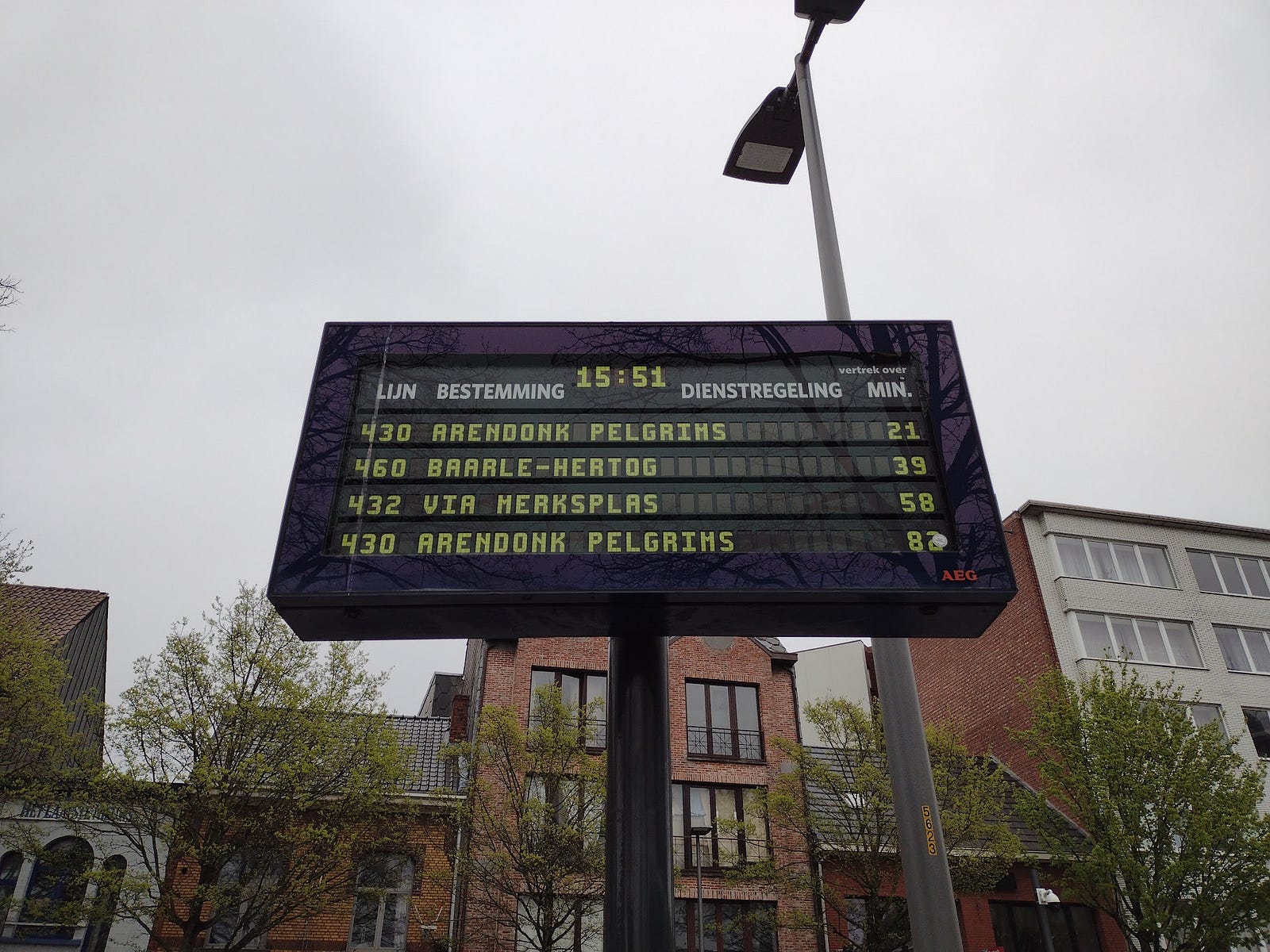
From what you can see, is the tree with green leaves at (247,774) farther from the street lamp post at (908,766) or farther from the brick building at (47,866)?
the street lamp post at (908,766)

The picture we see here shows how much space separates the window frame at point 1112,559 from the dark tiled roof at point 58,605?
3087cm

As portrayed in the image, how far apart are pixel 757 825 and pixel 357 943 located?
1070cm

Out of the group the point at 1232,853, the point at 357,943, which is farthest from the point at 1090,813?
the point at 357,943

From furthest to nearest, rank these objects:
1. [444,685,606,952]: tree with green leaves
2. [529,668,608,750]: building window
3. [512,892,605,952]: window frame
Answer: [529,668,608,750]: building window
[512,892,605,952]: window frame
[444,685,606,952]: tree with green leaves


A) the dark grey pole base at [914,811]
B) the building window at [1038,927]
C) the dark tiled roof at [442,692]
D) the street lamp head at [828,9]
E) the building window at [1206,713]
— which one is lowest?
the dark grey pole base at [914,811]

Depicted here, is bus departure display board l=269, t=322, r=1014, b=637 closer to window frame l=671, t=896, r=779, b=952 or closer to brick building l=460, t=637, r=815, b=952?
brick building l=460, t=637, r=815, b=952

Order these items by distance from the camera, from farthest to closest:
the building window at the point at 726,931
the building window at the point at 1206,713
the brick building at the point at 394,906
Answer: the building window at the point at 1206,713 → the building window at the point at 726,931 → the brick building at the point at 394,906

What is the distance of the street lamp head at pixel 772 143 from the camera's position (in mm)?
10547

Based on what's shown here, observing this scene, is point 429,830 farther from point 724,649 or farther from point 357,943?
point 724,649

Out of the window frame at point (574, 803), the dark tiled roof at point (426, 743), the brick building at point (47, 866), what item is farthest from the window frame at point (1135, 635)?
the brick building at point (47, 866)

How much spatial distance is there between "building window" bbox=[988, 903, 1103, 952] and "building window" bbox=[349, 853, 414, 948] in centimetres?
1566

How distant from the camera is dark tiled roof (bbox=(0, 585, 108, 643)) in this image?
27297 mm

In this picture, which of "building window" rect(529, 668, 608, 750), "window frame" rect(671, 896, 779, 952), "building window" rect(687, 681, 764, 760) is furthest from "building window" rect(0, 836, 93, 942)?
"building window" rect(687, 681, 764, 760)

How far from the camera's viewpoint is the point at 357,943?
73.3ft
